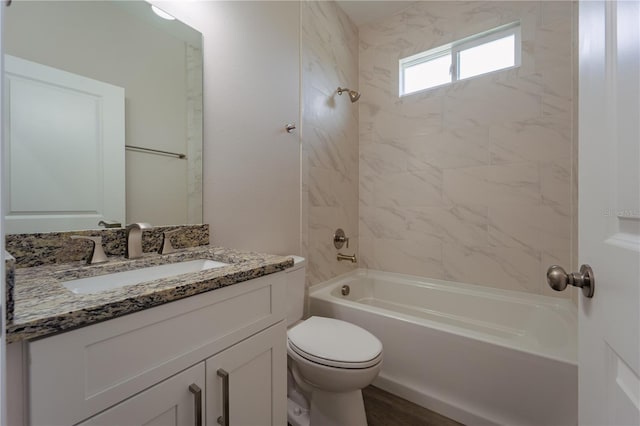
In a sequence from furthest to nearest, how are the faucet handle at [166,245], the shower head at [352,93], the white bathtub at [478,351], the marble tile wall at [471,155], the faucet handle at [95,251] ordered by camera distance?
1. the shower head at [352,93]
2. the marble tile wall at [471,155]
3. the white bathtub at [478,351]
4. the faucet handle at [166,245]
5. the faucet handle at [95,251]

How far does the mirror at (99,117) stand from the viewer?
82 cm

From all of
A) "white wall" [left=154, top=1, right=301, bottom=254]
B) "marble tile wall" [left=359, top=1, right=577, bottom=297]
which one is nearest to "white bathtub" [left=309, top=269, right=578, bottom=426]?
"marble tile wall" [left=359, top=1, right=577, bottom=297]

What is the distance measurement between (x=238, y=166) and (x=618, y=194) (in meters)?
1.40

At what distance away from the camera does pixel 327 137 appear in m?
2.14

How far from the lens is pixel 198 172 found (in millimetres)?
1271

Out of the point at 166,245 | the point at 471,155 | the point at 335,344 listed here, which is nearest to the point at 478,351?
the point at 335,344

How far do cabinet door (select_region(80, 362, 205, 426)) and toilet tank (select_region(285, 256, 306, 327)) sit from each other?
2.64ft

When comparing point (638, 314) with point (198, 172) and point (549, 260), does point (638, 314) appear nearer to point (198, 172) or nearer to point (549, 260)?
point (198, 172)

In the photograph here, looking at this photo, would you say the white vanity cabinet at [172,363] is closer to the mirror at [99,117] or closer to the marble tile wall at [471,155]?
the mirror at [99,117]

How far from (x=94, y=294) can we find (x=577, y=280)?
1.01m

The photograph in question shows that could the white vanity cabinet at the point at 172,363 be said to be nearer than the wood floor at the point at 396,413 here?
Yes

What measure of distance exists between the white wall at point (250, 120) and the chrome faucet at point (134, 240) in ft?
1.06

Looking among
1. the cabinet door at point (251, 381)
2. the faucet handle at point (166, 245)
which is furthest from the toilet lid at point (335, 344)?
the faucet handle at point (166, 245)

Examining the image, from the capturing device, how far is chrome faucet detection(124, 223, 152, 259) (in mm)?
985
